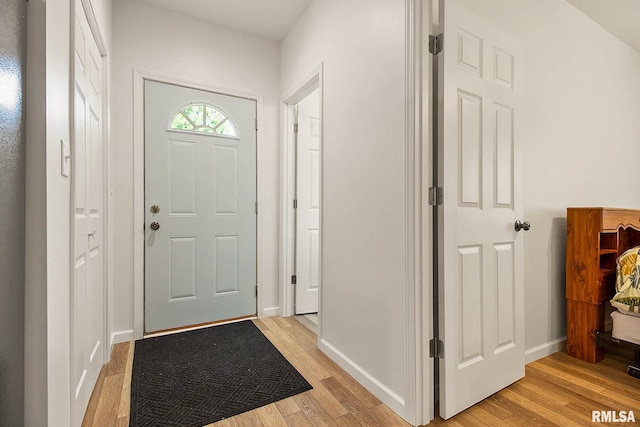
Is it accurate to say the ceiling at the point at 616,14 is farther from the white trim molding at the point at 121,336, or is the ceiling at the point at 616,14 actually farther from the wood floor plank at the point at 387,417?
the white trim molding at the point at 121,336

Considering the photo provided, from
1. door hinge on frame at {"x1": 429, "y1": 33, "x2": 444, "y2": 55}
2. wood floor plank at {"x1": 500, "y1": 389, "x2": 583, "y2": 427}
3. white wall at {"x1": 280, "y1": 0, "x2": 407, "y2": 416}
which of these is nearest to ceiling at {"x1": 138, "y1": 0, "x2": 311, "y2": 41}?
white wall at {"x1": 280, "y1": 0, "x2": 407, "y2": 416}

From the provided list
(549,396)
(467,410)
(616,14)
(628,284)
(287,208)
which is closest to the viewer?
(467,410)

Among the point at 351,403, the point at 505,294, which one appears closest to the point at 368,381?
the point at 351,403

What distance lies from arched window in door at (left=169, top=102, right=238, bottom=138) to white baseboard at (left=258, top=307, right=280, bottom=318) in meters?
1.70

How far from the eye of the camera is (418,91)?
147 centimetres

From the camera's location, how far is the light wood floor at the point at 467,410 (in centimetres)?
148

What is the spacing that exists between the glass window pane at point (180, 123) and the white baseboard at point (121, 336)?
171 centimetres

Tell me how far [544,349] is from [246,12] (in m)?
3.51

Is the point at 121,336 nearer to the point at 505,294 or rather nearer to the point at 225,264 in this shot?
the point at 225,264

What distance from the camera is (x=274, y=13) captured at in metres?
2.62

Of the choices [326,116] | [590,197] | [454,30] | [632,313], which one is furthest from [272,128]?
[632,313]

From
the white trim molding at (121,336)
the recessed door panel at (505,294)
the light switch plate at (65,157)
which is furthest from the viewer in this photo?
the white trim molding at (121,336)

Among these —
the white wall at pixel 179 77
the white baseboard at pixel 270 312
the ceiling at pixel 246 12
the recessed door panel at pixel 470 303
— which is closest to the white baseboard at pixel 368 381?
the recessed door panel at pixel 470 303

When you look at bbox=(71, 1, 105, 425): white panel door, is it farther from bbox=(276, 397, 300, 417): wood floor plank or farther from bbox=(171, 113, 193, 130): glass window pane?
bbox=(276, 397, 300, 417): wood floor plank
